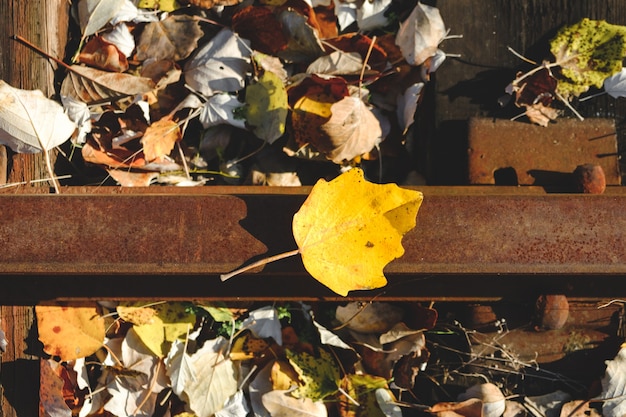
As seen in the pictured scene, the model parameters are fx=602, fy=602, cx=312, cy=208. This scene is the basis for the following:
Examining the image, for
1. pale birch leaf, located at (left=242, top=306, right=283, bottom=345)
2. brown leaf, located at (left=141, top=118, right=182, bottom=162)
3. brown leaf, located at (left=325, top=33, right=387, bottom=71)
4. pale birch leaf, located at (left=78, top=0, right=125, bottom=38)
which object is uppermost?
pale birch leaf, located at (left=78, top=0, right=125, bottom=38)

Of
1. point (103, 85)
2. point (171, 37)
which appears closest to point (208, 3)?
point (171, 37)

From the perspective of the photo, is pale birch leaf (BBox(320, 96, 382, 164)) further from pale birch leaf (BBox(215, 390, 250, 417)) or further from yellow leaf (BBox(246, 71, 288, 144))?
pale birch leaf (BBox(215, 390, 250, 417))

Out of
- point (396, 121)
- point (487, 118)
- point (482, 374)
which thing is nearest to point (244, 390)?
point (482, 374)

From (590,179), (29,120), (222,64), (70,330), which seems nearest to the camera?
(590,179)

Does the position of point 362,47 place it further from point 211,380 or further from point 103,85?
point 211,380

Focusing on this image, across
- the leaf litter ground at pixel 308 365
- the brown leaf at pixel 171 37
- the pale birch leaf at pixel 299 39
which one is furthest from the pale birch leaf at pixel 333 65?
the leaf litter ground at pixel 308 365

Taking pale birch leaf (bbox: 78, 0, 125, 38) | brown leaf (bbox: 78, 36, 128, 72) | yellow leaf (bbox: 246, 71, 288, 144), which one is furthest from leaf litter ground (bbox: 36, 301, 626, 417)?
pale birch leaf (bbox: 78, 0, 125, 38)

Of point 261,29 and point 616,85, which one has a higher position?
point 261,29

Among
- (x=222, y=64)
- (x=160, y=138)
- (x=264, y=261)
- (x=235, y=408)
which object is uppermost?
(x=222, y=64)

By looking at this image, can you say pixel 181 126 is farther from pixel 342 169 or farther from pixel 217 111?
pixel 342 169
